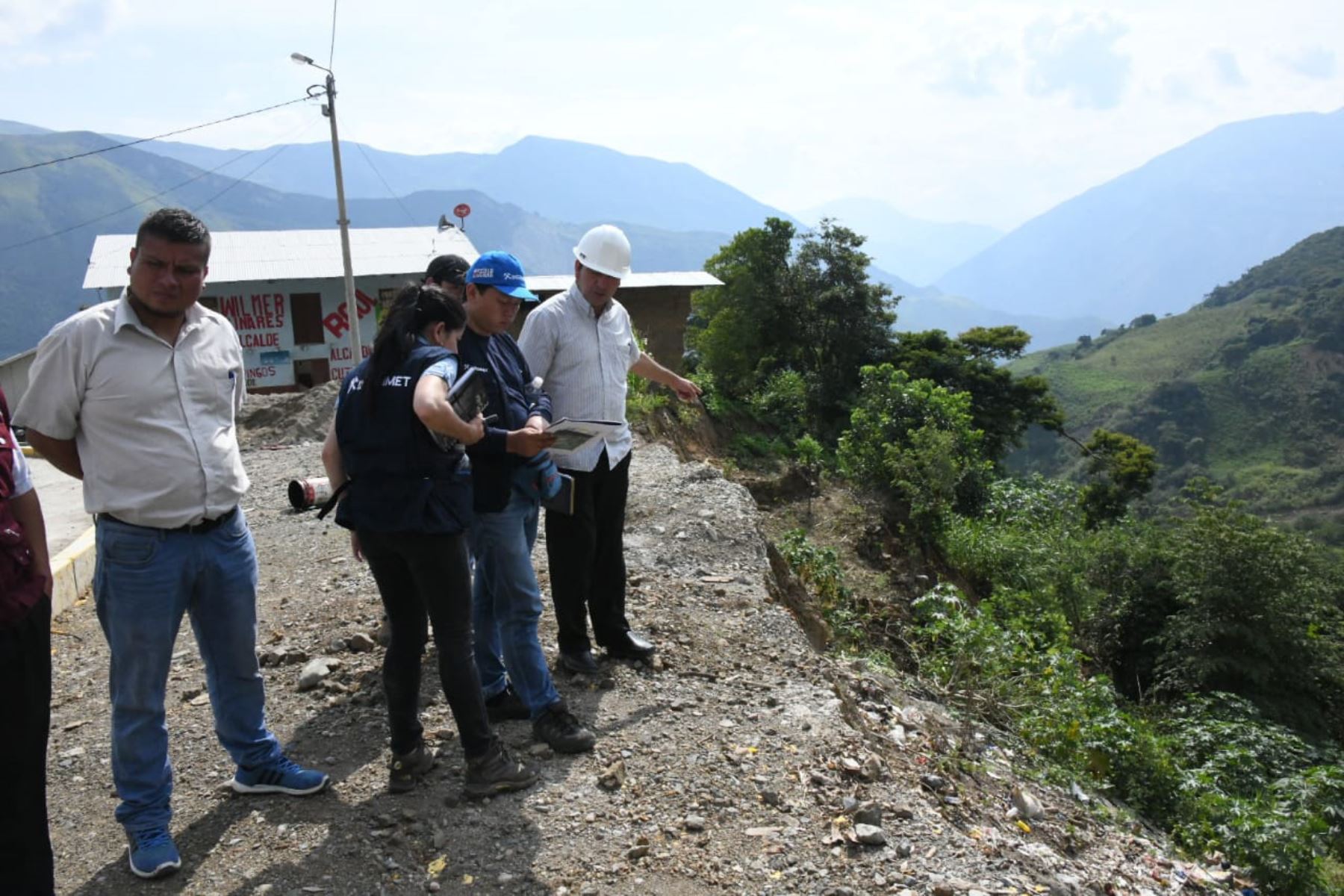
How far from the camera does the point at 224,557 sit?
283cm

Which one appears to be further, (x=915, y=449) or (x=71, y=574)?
(x=915, y=449)

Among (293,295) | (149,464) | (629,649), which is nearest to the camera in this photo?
(149,464)

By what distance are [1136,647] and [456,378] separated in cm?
1250

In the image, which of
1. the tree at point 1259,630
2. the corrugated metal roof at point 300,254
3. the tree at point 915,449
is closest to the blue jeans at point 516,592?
the tree at point 1259,630

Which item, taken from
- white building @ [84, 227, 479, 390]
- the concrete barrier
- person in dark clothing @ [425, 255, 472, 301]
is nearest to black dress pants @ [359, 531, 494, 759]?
person in dark clothing @ [425, 255, 472, 301]

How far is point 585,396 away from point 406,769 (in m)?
1.64

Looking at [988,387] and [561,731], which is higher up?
[561,731]

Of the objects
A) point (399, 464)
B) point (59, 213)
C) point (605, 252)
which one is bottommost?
point (399, 464)

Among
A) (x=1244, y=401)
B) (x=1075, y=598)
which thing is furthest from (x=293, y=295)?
(x=1244, y=401)

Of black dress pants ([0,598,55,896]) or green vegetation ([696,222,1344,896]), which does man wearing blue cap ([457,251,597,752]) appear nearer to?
black dress pants ([0,598,55,896])

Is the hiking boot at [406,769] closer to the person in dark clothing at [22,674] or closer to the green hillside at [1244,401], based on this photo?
the person in dark clothing at [22,674]

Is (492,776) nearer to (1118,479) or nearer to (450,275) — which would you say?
(450,275)

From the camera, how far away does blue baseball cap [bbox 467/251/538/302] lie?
3.28m

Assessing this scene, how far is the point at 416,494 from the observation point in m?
2.80
